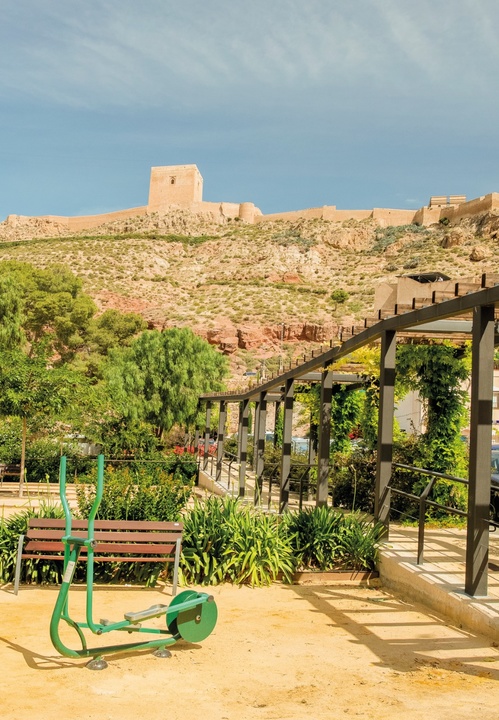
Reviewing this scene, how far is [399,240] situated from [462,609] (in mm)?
70634

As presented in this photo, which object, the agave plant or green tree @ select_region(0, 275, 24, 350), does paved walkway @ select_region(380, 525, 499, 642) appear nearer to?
the agave plant

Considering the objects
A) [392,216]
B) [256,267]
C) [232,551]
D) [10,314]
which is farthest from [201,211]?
[232,551]

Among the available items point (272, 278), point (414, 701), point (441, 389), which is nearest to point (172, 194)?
point (272, 278)

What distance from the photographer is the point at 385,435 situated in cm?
846

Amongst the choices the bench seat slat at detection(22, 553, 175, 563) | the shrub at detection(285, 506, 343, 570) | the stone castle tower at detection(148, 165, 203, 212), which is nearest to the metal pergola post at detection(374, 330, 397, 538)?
the shrub at detection(285, 506, 343, 570)

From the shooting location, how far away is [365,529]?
817 cm

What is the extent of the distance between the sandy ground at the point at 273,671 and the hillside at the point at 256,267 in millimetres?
46356

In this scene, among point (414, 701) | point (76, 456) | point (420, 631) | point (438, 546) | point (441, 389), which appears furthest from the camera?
point (76, 456)

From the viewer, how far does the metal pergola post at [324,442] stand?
33.7 feet

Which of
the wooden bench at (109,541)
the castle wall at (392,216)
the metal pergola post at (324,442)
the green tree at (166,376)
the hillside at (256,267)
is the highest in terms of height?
the castle wall at (392,216)

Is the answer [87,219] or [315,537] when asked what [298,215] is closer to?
[87,219]

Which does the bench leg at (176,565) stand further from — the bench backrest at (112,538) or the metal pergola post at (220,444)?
the metal pergola post at (220,444)

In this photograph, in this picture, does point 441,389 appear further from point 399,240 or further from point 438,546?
point 399,240

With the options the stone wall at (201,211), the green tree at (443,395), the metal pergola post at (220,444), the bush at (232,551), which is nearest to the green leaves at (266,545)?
the bush at (232,551)
